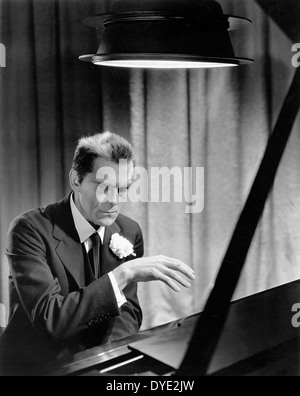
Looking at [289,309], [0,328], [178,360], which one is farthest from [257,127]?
[0,328]

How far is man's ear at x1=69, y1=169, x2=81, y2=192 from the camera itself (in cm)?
205

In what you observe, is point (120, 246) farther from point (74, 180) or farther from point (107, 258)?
point (74, 180)

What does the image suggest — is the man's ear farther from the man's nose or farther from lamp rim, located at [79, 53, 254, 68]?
lamp rim, located at [79, 53, 254, 68]

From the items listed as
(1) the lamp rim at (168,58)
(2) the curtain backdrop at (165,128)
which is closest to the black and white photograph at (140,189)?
(2) the curtain backdrop at (165,128)

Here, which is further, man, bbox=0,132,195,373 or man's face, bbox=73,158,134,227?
man's face, bbox=73,158,134,227

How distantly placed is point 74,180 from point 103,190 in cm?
15

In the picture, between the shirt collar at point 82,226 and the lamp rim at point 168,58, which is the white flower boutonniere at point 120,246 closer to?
the shirt collar at point 82,226

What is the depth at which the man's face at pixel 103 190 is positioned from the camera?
77.4 inches

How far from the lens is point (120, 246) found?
2.06 metres

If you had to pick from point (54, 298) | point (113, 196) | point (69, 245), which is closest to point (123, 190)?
point (113, 196)

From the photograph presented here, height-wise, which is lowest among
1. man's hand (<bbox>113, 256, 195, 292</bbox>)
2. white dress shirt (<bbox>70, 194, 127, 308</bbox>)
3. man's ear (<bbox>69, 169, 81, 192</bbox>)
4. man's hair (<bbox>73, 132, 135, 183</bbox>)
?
man's hand (<bbox>113, 256, 195, 292</bbox>)

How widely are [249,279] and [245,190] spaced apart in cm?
40

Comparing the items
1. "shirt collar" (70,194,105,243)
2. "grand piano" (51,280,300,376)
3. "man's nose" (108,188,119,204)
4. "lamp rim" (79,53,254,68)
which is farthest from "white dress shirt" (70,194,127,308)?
"lamp rim" (79,53,254,68)

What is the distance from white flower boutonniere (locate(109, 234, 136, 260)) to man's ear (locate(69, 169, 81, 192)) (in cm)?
25
